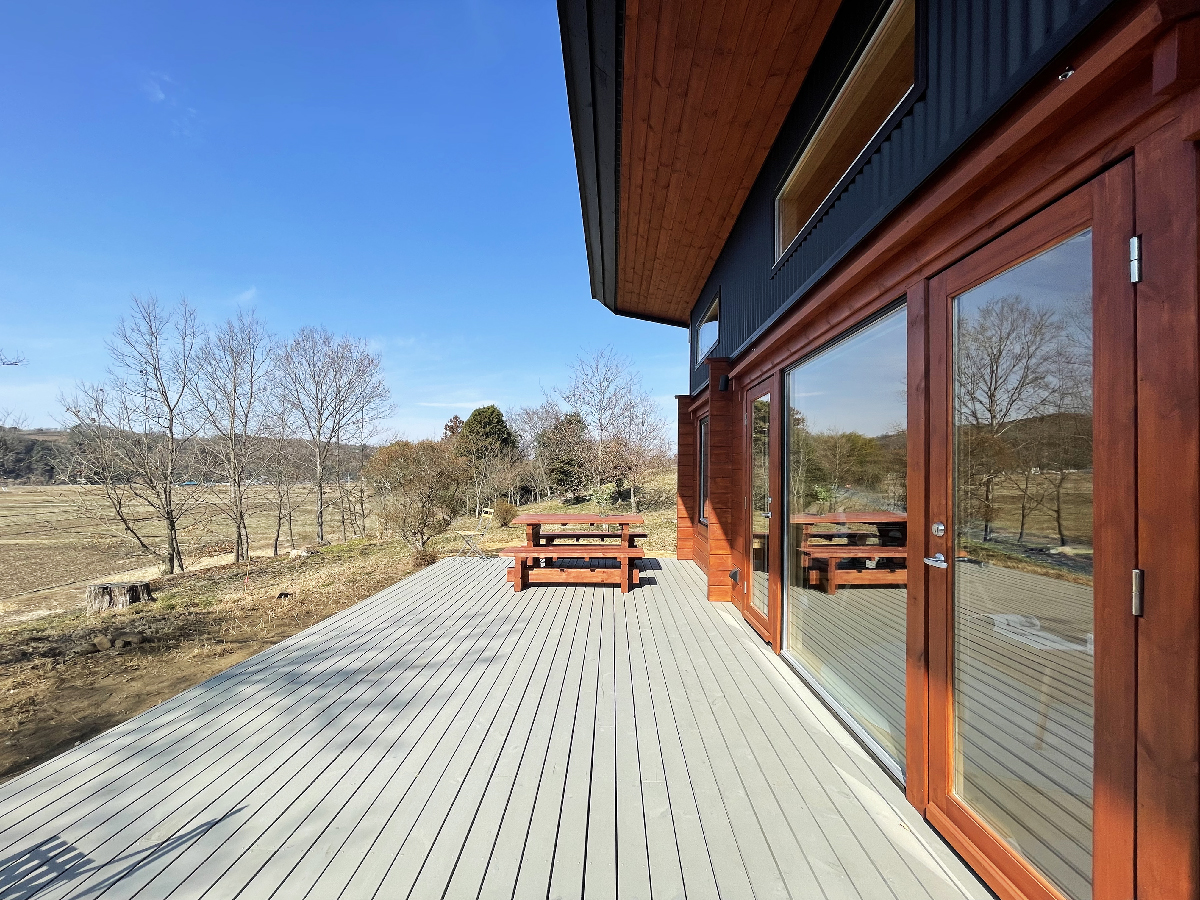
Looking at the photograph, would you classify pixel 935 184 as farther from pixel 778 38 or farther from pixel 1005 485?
pixel 778 38

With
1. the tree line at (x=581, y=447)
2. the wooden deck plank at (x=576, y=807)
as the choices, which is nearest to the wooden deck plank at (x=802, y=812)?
the wooden deck plank at (x=576, y=807)

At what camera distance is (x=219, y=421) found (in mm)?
10828

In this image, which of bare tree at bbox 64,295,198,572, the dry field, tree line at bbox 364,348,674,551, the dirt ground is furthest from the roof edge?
bare tree at bbox 64,295,198,572

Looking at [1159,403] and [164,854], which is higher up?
[1159,403]

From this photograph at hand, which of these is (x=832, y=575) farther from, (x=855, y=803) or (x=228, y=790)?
(x=228, y=790)

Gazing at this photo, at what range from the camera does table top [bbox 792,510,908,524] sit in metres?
2.19

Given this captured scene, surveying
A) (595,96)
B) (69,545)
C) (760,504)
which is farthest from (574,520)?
(69,545)

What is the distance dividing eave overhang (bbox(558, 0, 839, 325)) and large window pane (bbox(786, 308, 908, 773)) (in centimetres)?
174

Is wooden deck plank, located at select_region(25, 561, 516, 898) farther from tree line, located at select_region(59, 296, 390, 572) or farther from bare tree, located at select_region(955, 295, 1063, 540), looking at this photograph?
tree line, located at select_region(59, 296, 390, 572)

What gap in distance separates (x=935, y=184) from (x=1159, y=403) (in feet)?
3.61

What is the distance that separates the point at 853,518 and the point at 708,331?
461 cm

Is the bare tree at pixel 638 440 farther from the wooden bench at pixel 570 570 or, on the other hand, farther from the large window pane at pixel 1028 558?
the large window pane at pixel 1028 558

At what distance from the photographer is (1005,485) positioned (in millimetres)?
1510

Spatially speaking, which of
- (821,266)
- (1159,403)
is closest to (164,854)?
(1159,403)
